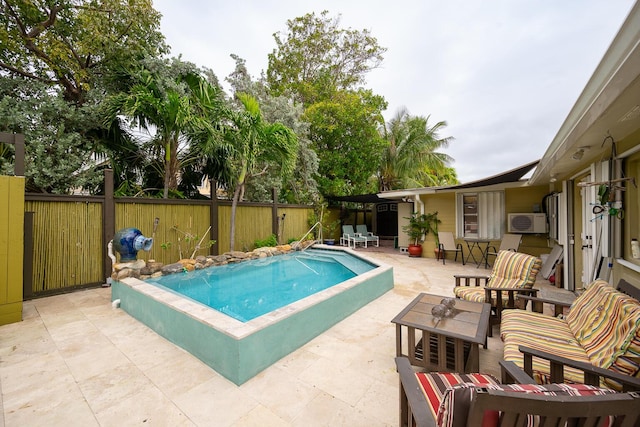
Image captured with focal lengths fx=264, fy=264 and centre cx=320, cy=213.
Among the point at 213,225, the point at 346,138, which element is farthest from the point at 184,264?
the point at 346,138

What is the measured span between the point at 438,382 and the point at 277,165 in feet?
30.8

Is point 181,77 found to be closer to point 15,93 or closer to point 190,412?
point 15,93

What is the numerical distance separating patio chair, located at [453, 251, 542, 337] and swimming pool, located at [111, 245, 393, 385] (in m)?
1.60

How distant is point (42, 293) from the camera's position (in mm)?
4824

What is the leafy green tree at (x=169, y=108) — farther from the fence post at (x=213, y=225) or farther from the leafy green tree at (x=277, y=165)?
the leafy green tree at (x=277, y=165)

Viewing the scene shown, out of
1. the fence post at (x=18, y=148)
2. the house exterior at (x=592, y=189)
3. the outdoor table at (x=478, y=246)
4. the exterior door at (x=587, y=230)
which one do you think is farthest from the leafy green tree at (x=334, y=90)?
the fence post at (x=18, y=148)

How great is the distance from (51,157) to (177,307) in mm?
6011

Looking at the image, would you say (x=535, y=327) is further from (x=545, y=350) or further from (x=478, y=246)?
(x=478, y=246)

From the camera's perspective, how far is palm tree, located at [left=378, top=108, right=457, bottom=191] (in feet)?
49.1

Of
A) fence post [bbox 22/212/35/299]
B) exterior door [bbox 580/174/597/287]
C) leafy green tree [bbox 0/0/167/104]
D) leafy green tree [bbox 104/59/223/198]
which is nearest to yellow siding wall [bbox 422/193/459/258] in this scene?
exterior door [bbox 580/174/597/287]

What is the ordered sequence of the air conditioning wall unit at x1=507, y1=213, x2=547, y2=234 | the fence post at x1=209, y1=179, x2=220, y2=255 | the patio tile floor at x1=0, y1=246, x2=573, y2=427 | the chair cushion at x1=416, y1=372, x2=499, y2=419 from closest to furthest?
the chair cushion at x1=416, y1=372, x2=499, y2=419 → the patio tile floor at x1=0, y1=246, x2=573, y2=427 → the air conditioning wall unit at x1=507, y1=213, x2=547, y2=234 → the fence post at x1=209, y1=179, x2=220, y2=255

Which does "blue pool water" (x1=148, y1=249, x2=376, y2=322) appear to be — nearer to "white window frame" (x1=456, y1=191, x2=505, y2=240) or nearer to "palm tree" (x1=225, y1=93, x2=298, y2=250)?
"palm tree" (x1=225, y1=93, x2=298, y2=250)

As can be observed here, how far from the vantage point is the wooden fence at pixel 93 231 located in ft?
15.9

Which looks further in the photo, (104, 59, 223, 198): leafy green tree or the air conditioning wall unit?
the air conditioning wall unit
